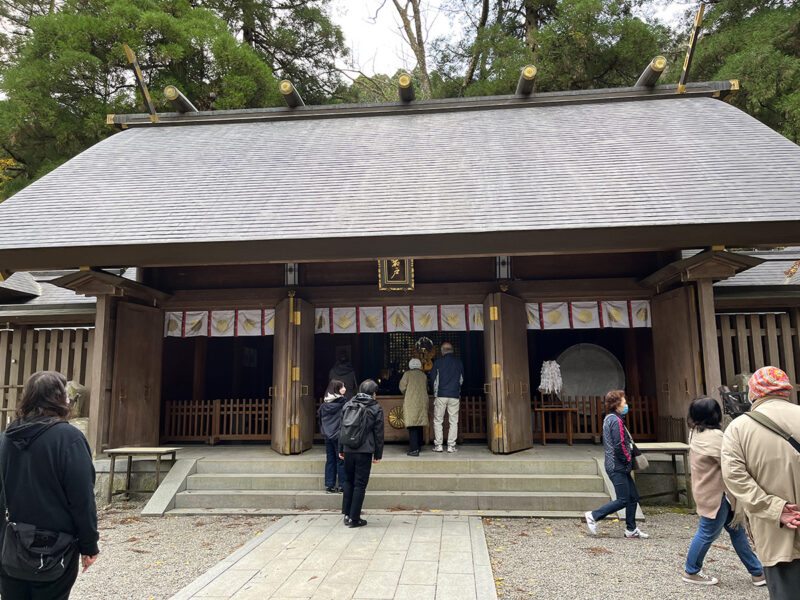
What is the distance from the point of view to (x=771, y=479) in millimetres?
2834

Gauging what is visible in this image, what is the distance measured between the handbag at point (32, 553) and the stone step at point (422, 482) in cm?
478

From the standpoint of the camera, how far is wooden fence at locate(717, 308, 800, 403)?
7977mm

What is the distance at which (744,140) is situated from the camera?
28.0 ft

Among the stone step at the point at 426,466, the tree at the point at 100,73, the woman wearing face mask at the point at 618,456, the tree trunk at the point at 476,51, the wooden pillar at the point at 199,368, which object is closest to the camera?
the woman wearing face mask at the point at 618,456

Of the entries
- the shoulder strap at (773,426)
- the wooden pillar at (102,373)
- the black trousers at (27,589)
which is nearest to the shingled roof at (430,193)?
the wooden pillar at (102,373)

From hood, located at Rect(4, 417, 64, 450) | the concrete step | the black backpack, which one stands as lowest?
the concrete step

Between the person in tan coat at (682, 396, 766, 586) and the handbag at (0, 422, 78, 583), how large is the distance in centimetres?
445

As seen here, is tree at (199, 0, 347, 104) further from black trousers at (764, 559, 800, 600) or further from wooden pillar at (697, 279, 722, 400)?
black trousers at (764, 559, 800, 600)

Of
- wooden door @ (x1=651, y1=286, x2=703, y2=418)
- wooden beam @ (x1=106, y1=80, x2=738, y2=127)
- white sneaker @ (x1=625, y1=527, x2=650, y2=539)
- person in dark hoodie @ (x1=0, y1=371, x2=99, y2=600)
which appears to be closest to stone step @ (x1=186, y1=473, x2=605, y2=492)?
white sneaker @ (x1=625, y1=527, x2=650, y2=539)

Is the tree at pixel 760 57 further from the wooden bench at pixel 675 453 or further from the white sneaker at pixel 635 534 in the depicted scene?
the white sneaker at pixel 635 534

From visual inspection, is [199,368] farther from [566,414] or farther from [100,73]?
[100,73]

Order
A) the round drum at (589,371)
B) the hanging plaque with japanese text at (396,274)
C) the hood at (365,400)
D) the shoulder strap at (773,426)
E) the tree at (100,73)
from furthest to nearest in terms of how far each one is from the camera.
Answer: the tree at (100,73) < the round drum at (589,371) < the hanging plaque with japanese text at (396,274) < the hood at (365,400) < the shoulder strap at (773,426)

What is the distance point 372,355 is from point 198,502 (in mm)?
6017

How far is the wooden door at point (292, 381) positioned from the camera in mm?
8164
